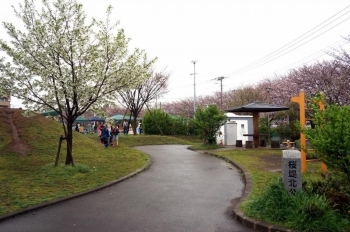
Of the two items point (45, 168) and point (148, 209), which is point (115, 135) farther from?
point (148, 209)

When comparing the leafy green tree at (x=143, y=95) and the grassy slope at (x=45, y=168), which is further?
the leafy green tree at (x=143, y=95)

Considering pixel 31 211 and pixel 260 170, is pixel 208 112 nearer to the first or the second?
pixel 260 170

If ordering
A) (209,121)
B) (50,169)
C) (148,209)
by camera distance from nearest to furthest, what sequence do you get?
(148,209) → (50,169) → (209,121)

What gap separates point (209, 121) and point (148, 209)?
12.6 m

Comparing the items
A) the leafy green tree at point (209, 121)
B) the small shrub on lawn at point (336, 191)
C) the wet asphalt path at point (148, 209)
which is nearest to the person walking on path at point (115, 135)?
the leafy green tree at point (209, 121)

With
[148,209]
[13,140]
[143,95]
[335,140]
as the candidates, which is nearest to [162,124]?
[143,95]

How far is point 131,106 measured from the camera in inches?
1191

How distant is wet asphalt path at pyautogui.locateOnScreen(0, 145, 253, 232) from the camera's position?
16.4 ft

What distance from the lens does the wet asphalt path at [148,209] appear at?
16.4 feet

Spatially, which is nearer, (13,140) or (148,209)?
(148,209)

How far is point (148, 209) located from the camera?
5973mm

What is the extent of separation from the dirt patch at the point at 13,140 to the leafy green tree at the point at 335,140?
35.2 feet

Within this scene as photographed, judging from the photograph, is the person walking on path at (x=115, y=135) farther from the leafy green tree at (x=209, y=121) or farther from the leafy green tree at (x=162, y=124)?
the leafy green tree at (x=162, y=124)

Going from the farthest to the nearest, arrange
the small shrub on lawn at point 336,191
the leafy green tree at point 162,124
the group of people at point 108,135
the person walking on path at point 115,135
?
the leafy green tree at point 162,124 → the person walking on path at point 115,135 → the group of people at point 108,135 → the small shrub on lawn at point 336,191
